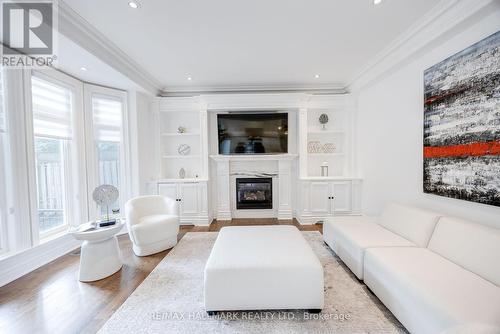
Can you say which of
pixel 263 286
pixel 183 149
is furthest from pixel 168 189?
pixel 263 286

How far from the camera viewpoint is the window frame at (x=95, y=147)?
3.53 m

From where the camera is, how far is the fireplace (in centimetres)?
478

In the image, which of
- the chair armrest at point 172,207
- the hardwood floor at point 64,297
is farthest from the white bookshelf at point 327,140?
the hardwood floor at point 64,297

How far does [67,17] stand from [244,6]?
1.78 metres

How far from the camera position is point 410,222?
238cm

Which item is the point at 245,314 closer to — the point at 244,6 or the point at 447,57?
the point at 244,6

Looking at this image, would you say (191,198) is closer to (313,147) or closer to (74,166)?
(74,166)

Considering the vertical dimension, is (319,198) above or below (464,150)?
below

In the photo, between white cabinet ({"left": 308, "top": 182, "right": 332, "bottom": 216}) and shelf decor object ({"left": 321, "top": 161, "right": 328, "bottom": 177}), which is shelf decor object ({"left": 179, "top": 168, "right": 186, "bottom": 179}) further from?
shelf decor object ({"left": 321, "top": 161, "right": 328, "bottom": 177})

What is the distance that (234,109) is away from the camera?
4391mm

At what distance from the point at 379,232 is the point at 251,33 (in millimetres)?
2815

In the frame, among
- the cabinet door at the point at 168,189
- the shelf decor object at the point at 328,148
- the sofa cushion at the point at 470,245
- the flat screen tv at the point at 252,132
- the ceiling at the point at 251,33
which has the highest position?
the ceiling at the point at 251,33

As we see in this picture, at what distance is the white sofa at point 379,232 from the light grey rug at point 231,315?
0.31 metres

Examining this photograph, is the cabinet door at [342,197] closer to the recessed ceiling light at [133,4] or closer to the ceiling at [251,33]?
the ceiling at [251,33]
